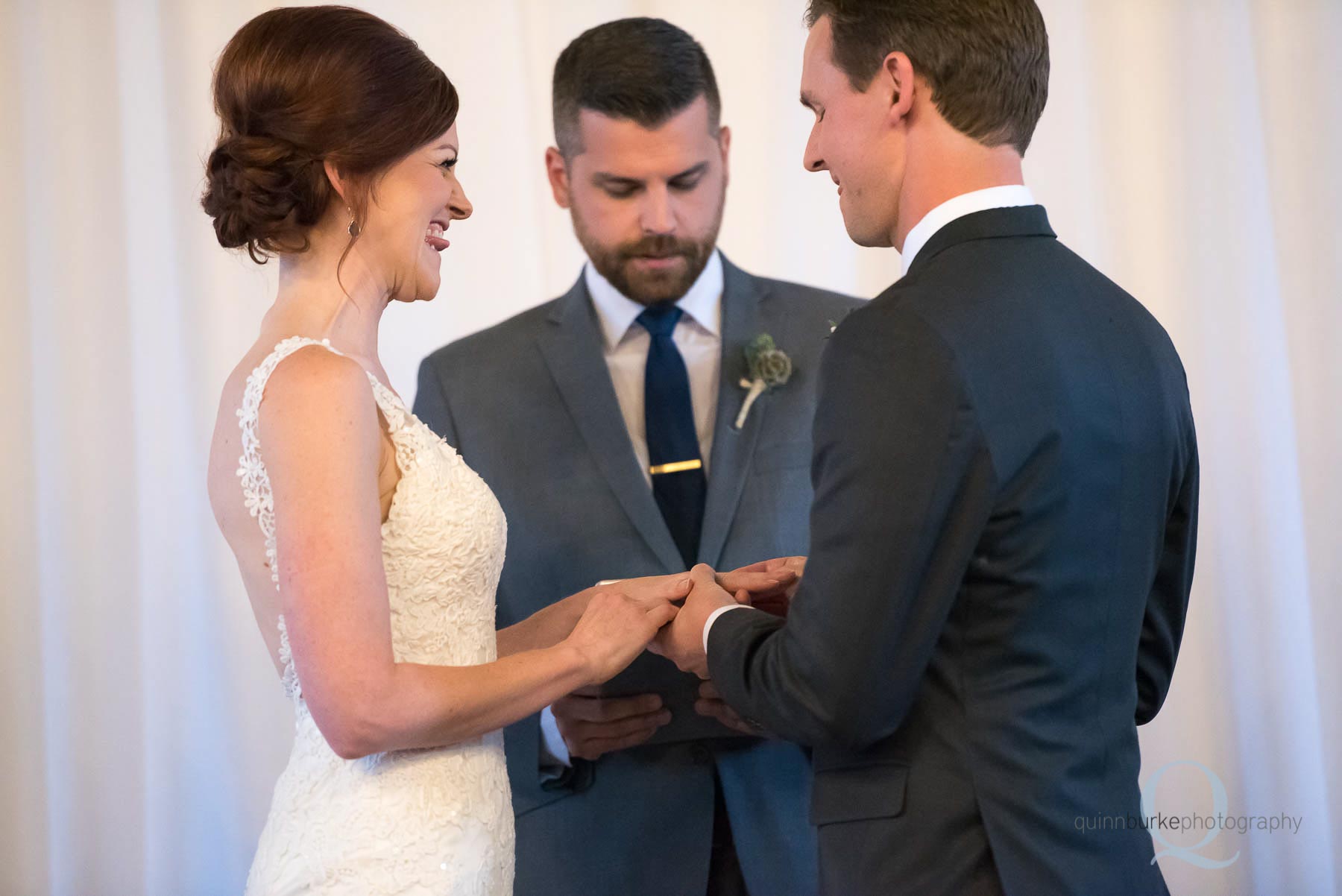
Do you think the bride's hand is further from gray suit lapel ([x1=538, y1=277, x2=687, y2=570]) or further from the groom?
gray suit lapel ([x1=538, y1=277, x2=687, y2=570])

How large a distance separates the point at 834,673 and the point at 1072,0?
2.74 meters

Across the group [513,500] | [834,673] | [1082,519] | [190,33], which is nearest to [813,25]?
[1082,519]

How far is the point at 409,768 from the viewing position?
62.3 inches

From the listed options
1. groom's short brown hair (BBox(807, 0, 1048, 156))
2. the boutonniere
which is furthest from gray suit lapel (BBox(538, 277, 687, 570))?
groom's short brown hair (BBox(807, 0, 1048, 156))

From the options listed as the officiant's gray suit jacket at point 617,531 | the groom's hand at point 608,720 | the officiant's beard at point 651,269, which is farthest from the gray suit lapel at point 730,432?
the groom's hand at point 608,720

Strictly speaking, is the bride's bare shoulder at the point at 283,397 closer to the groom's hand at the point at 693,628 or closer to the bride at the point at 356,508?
the bride at the point at 356,508

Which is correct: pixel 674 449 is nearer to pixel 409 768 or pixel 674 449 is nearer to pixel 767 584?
pixel 767 584

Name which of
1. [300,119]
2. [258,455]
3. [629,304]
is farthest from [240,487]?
[629,304]

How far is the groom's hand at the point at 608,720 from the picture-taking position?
7.13 ft

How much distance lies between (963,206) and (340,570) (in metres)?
0.88

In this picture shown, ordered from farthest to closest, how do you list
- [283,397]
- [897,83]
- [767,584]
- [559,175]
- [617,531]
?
[559,175], [617,531], [767,584], [897,83], [283,397]

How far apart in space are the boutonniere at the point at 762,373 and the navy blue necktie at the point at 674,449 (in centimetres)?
11

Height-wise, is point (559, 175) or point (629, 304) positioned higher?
point (559, 175)

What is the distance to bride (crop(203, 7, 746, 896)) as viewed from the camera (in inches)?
55.9
